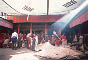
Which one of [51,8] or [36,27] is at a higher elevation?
[51,8]

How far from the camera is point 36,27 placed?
129cm

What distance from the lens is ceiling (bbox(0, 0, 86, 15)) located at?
3.95 ft

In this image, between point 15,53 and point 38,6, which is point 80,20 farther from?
point 15,53

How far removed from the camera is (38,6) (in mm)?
1311

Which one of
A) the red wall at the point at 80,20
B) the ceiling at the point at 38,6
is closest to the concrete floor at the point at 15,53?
the ceiling at the point at 38,6

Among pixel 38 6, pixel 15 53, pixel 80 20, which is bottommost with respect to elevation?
pixel 15 53

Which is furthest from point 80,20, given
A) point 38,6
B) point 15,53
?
point 15,53

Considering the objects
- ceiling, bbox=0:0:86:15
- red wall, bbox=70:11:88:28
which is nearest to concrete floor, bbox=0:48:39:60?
ceiling, bbox=0:0:86:15

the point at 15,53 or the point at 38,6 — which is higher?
the point at 38,6

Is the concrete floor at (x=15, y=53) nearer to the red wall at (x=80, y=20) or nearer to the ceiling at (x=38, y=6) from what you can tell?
the ceiling at (x=38, y=6)

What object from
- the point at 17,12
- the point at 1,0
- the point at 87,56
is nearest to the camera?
the point at 1,0

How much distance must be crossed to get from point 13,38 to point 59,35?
717 mm

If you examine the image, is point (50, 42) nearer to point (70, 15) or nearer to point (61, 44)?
point (61, 44)

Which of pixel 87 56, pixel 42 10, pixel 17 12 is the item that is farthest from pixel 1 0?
pixel 87 56
